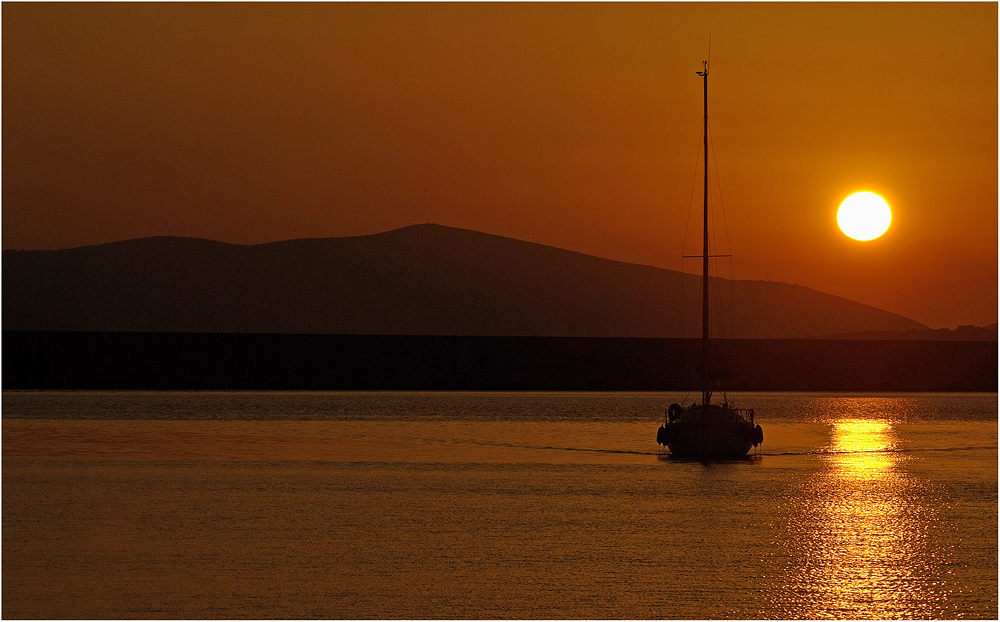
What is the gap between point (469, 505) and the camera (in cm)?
3256

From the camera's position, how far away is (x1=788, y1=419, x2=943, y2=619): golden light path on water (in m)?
20.3

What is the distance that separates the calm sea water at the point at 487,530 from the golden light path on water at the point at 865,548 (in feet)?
0.28

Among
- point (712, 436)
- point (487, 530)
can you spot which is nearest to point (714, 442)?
point (712, 436)

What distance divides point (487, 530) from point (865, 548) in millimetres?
7425

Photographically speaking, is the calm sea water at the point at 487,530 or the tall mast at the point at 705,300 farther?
the tall mast at the point at 705,300

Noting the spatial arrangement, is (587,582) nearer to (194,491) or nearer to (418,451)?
(194,491)

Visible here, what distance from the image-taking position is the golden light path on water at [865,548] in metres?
20.3

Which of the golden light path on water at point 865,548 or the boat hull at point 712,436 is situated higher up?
the boat hull at point 712,436

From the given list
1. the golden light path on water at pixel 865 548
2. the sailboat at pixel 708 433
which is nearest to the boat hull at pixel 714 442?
the sailboat at pixel 708 433

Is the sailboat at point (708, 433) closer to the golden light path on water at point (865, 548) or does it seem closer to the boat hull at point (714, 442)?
the boat hull at point (714, 442)

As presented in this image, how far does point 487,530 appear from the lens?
1101 inches

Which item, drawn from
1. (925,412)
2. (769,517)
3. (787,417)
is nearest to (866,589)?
(769,517)

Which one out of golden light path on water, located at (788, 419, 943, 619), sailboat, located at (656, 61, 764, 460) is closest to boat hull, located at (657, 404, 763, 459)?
sailboat, located at (656, 61, 764, 460)

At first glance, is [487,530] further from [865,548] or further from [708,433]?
[708,433]
